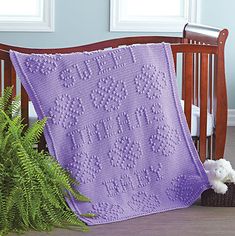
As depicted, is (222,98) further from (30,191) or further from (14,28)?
(14,28)

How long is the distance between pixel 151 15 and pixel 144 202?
2548 mm

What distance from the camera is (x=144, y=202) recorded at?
280 centimetres

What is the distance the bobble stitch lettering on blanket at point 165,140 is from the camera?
112 inches

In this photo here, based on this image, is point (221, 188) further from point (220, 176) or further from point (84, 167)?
point (84, 167)

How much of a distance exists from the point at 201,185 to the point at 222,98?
41cm

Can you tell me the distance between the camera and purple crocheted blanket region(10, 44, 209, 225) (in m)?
2.68

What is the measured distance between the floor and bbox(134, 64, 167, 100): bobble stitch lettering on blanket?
47 centimetres

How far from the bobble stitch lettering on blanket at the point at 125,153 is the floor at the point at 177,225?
22cm

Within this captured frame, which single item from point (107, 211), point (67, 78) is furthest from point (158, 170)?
point (67, 78)

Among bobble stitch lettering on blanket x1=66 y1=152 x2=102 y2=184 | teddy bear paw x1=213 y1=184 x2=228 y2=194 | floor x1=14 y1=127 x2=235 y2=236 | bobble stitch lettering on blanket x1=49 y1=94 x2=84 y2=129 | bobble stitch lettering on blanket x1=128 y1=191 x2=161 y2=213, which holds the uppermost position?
bobble stitch lettering on blanket x1=49 y1=94 x2=84 y2=129

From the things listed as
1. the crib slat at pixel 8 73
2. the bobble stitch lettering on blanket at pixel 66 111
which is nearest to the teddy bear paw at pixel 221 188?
the bobble stitch lettering on blanket at pixel 66 111

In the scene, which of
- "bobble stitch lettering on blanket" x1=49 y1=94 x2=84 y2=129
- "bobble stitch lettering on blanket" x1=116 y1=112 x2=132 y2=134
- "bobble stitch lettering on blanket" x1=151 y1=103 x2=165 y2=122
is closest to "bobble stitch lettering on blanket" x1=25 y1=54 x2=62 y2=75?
"bobble stitch lettering on blanket" x1=49 y1=94 x2=84 y2=129

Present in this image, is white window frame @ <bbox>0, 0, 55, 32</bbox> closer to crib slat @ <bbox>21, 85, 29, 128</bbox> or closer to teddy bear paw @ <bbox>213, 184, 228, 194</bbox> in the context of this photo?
crib slat @ <bbox>21, 85, 29, 128</bbox>

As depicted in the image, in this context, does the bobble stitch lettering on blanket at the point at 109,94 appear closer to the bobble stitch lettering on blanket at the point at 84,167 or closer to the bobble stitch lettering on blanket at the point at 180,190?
the bobble stitch lettering on blanket at the point at 84,167
